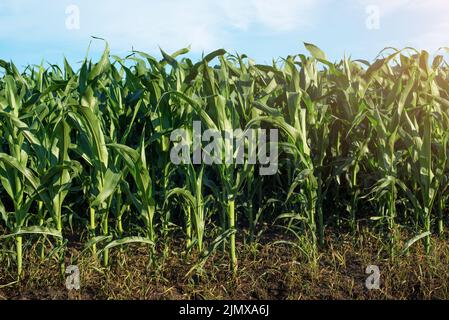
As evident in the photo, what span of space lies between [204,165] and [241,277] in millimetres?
641

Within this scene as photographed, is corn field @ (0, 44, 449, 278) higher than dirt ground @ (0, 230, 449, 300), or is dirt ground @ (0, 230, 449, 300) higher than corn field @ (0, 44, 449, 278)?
corn field @ (0, 44, 449, 278)

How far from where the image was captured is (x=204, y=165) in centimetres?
293

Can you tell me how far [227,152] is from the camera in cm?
273

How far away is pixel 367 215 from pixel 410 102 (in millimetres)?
809

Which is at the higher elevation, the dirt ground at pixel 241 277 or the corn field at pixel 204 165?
the corn field at pixel 204 165

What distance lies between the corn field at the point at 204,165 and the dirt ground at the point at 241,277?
73mm

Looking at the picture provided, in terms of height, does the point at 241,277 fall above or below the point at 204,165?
below

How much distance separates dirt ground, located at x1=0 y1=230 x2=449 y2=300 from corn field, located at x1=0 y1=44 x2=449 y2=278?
73 millimetres

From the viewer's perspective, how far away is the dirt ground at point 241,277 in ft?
8.83

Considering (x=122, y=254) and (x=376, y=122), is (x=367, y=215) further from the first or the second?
(x=122, y=254)

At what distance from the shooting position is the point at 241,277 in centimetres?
282

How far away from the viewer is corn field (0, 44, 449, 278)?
276 cm

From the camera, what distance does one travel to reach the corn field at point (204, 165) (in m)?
2.76

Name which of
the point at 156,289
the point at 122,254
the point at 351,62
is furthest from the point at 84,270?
the point at 351,62
